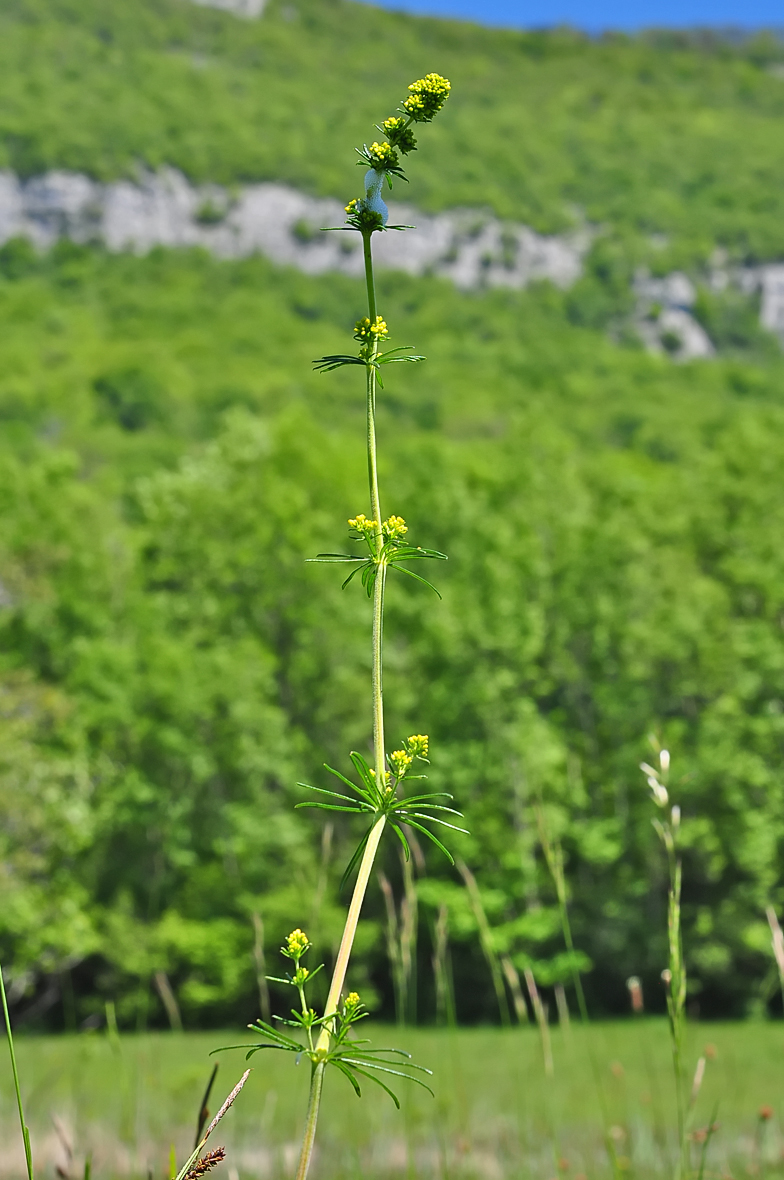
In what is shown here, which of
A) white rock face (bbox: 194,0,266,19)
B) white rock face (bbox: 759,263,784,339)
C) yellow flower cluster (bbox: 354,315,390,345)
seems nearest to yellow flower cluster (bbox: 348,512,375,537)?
yellow flower cluster (bbox: 354,315,390,345)

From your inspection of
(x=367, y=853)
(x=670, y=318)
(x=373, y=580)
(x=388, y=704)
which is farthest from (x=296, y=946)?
(x=670, y=318)

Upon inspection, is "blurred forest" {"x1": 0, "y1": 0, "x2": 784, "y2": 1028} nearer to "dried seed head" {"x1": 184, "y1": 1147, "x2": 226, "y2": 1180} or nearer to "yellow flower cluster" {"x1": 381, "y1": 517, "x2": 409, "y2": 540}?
"yellow flower cluster" {"x1": 381, "y1": 517, "x2": 409, "y2": 540}

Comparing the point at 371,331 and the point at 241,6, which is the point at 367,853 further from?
the point at 241,6

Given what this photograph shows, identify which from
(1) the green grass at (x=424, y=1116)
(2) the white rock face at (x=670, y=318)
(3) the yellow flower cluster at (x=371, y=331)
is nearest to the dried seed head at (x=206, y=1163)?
(3) the yellow flower cluster at (x=371, y=331)

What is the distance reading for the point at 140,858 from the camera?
2561 centimetres

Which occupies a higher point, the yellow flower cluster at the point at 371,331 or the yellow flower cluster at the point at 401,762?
the yellow flower cluster at the point at 371,331

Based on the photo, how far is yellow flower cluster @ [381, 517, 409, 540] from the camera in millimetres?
1501

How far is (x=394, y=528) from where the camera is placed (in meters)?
1.52

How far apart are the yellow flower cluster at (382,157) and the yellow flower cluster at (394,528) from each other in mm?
495

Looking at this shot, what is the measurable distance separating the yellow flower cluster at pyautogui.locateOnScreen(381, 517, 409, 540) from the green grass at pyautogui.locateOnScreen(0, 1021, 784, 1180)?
190 centimetres

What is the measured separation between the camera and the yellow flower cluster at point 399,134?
5.11ft

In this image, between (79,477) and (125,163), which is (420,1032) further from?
(125,163)

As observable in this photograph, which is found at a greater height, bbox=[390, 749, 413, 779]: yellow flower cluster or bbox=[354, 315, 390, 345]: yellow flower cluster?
bbox=[354, 315, 390, 345]: yellow flower cluster

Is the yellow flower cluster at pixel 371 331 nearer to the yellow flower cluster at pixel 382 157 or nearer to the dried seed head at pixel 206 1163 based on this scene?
the yellow flower cluster at pixel 382 157
